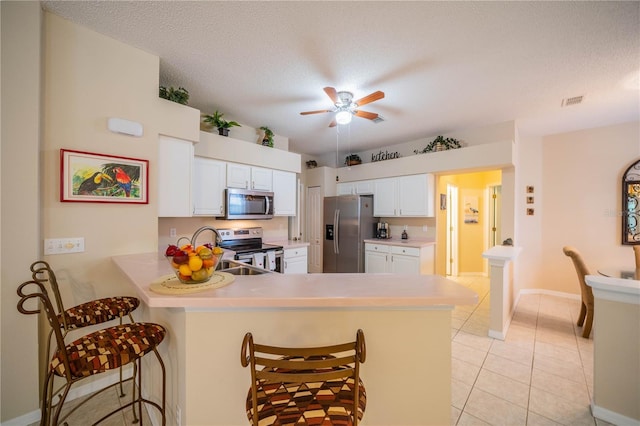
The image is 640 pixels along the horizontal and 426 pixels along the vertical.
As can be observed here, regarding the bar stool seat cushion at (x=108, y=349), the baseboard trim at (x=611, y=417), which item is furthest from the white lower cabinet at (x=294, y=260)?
the baseboard trim at (x=611, y=417)

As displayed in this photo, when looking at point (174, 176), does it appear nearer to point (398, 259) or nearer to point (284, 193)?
point (284, 193)

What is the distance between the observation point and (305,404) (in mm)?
930

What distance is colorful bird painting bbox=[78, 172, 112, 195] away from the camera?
1.94 metres

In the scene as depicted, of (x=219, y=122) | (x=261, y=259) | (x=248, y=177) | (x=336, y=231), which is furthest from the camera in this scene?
(x=336, y=231)

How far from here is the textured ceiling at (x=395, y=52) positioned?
1753 mm

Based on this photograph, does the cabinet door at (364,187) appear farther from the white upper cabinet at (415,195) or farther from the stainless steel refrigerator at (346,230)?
the white upper cabinet at (415,195)

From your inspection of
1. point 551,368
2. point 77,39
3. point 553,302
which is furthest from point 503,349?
point 77,39

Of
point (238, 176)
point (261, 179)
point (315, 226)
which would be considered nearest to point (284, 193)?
Result: point (261, 179)

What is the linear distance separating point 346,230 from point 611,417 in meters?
3.65

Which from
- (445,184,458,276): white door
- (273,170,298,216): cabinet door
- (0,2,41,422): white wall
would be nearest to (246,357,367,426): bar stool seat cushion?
(0,2,41,422): white wall

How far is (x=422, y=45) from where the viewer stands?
6.81ft

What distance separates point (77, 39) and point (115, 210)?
1322mm

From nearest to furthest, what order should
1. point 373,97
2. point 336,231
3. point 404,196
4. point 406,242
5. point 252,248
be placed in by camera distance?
1. point 373,97
2. point 252,248
3. point 406,242
4. point 404,196
5. point 336,231

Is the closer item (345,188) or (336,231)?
(336,231)
